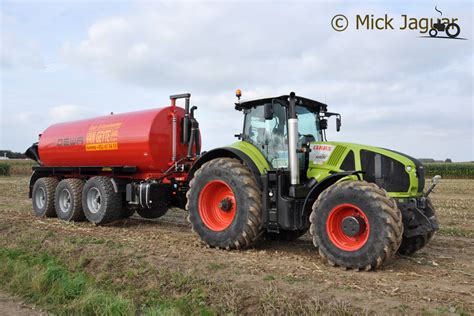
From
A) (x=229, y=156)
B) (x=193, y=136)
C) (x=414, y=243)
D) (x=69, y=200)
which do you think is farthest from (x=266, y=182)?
(x=69, y=200)

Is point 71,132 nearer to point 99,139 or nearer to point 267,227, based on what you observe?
point 99,139

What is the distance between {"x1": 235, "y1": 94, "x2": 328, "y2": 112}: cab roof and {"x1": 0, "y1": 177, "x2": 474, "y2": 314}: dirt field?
2520 mm

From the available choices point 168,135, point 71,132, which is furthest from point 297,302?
point 71,132

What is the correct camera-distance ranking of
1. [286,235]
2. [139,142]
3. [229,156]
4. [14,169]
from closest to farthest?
[229,156] < [286,235] < [139,142] < [14,169]

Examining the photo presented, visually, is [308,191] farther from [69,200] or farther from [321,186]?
[69,200]

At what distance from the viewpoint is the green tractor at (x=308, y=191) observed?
5914 millimetres

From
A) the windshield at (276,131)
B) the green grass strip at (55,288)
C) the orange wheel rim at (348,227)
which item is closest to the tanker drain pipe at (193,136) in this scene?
the windshield at (276,131)

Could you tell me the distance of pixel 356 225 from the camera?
596 cm

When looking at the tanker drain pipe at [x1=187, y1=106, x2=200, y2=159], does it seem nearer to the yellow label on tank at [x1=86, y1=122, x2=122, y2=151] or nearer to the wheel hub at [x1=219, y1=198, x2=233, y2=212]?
the yellow label on tank at [x1=86, y1=122, x2=122, y2=151]

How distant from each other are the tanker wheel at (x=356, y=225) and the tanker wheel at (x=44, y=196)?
844cm

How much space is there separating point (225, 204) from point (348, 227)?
227 centimetres

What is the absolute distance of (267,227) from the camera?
718 cm

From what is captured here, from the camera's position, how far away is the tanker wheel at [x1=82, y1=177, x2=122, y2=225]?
33.5ft

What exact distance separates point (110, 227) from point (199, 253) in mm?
3995
